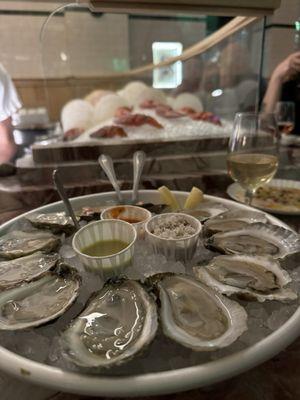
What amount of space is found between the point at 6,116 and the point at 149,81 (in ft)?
2.34

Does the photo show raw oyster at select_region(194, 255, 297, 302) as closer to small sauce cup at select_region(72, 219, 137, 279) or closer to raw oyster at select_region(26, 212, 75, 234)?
small sauce cup at select_region(72, 219, 137, 279)

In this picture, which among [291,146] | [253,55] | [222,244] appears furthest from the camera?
[253,55]

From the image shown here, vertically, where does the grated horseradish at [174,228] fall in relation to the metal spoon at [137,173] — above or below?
below

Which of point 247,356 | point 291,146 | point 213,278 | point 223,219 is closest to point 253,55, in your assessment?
point 291,146

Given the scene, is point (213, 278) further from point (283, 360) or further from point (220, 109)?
point (220, 109)

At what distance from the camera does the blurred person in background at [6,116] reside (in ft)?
3.80

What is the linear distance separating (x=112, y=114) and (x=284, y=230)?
95 centimetres

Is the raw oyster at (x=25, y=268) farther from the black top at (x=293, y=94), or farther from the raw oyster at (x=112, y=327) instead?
the black top at (x=293, y=94)

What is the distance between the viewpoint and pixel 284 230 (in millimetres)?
579

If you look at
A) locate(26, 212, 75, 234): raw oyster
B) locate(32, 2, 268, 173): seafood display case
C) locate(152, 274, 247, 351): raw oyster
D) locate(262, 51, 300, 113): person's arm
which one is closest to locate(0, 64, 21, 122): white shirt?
locate(32, 2, 268, 173): seafood display case

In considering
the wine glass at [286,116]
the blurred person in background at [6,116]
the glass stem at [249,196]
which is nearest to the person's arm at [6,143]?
the blurred person in background at [6,116]

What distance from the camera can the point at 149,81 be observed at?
1660mm

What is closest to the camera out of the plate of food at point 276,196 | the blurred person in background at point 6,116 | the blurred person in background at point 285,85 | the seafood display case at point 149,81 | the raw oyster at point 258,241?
the raw oyster at point 258,241

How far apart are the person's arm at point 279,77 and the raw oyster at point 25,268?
1.16 m
